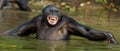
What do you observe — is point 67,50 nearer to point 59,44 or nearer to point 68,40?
point 59,44

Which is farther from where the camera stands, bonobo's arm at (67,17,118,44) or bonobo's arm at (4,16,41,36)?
bonobo's arm at (4,16,41,36)

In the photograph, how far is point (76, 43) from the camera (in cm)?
845

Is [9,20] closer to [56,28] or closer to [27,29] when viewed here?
[27,29]

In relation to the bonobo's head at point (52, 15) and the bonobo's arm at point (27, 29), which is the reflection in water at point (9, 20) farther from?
the bonobo's head at point (52, 15)

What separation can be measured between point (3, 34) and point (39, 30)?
853 mm

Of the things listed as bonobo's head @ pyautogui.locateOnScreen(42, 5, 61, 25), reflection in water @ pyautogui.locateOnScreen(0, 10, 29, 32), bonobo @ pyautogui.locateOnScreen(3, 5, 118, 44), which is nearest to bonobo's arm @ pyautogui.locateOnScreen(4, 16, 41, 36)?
bonobo @ pyautogui.locateOnScreen(3, 5, 118, 44)

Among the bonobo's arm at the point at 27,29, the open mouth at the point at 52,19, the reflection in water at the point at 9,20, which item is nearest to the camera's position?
the open mouth at the point at 52,19

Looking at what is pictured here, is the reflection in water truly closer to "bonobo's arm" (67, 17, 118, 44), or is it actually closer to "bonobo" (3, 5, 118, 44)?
"bonobo" (3, 5, 118, 44)

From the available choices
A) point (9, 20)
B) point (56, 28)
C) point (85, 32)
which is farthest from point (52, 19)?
point (9, 20)

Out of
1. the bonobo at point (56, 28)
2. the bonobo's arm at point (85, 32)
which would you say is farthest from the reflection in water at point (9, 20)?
the bonobo's arm at point (85, 32)

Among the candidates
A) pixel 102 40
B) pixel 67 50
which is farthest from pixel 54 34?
pixel 67 50

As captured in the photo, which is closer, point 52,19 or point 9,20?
point 52,19

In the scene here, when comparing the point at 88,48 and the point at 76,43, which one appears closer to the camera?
the point at 88,48

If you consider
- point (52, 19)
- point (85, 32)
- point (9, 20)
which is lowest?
point (9, 20)
